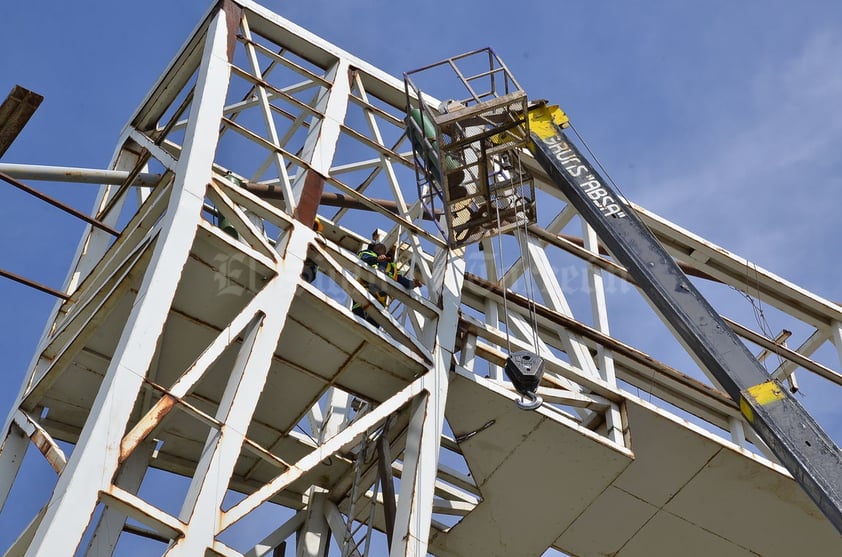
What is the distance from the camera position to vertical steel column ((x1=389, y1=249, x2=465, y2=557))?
13148 mm

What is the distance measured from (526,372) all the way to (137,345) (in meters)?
4.80

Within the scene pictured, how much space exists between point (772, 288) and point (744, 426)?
2.64m

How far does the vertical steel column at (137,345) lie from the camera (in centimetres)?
994

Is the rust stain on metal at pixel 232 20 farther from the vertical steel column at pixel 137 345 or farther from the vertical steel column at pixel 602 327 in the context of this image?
the vertical steel column at pixel 602 327

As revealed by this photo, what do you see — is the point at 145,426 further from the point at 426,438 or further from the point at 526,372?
the point at 526,372

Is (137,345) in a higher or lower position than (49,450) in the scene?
higher

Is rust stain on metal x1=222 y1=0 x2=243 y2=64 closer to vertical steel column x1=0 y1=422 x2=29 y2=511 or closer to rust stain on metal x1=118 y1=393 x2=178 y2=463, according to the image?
vertical steel column x1=0 y1=422 x2=29 y2=511

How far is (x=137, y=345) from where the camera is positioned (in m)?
11.2

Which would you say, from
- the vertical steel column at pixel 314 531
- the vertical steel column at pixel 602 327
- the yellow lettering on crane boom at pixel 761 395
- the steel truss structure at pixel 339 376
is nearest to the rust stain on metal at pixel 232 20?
the steel truss structure at pixel 339 376

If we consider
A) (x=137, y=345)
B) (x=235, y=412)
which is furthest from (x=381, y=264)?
(x=137, y=345)

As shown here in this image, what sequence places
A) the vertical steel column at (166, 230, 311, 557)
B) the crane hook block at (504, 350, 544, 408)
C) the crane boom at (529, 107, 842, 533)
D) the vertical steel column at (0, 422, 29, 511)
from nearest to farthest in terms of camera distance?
the vertical steel column at (166, 230, 311, 557), the crane boom at (529, 107, 842, 533), the vertical steel column at (0, 422, 29, 511), the crane hook block at (504, 350, 544, 408)

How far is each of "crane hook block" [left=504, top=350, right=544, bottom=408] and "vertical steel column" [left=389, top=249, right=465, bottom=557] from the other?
3.39ft

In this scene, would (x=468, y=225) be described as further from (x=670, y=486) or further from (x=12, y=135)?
(x=12, y=135)

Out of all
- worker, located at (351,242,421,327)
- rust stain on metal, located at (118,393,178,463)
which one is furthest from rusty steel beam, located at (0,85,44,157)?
worker, located at (351,242,421,327)
